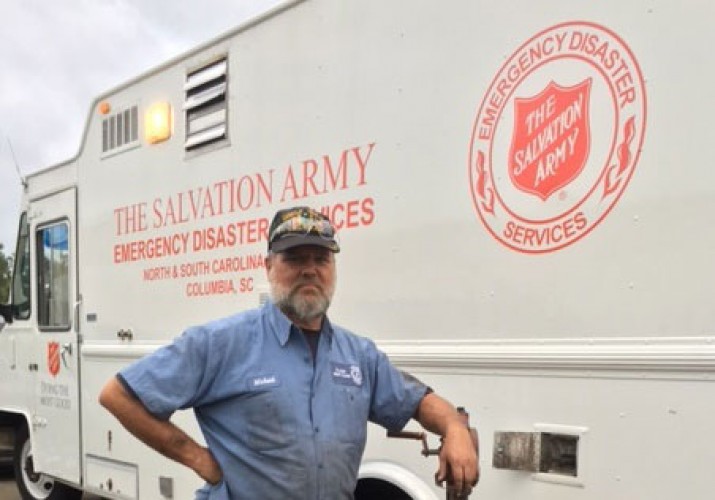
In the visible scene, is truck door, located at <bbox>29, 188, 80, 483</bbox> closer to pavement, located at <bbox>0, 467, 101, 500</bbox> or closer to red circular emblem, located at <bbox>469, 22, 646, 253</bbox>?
pavement, located at <bbox>0, 467, 101, 500</bbox>

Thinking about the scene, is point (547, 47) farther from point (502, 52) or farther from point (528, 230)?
point (528, 230)

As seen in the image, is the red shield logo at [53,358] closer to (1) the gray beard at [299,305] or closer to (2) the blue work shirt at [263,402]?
(2) the blue work shirt at [263,402]

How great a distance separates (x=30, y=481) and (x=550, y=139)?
4959 mm

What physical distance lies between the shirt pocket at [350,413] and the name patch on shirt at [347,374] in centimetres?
1

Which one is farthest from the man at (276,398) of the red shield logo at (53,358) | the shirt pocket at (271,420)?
the red shield logo at (53,358)

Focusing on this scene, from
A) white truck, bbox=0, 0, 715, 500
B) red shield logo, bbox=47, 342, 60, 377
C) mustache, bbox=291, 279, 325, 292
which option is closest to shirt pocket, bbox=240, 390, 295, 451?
mustache, bbox=291, 279, 325, 292

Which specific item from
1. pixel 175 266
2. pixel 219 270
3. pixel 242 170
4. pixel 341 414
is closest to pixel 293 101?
pixel 242 170

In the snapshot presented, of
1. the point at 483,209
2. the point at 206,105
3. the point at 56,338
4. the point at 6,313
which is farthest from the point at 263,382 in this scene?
the point at 6,313

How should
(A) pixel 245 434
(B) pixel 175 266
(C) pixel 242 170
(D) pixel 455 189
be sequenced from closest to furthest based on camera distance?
(A) pixel 245 434 < (D) pixel 455 189 < (C) pixel 242 170 < (B) pixel 175 266

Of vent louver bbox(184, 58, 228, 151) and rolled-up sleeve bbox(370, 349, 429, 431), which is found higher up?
vent louver bbox(184, 58, 228, 151)

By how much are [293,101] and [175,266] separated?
1212mm

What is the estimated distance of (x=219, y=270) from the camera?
396 centimetres

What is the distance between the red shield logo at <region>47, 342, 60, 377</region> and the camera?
208 inches

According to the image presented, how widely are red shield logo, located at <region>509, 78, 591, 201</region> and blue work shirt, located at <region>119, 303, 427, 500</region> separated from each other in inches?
36.3
